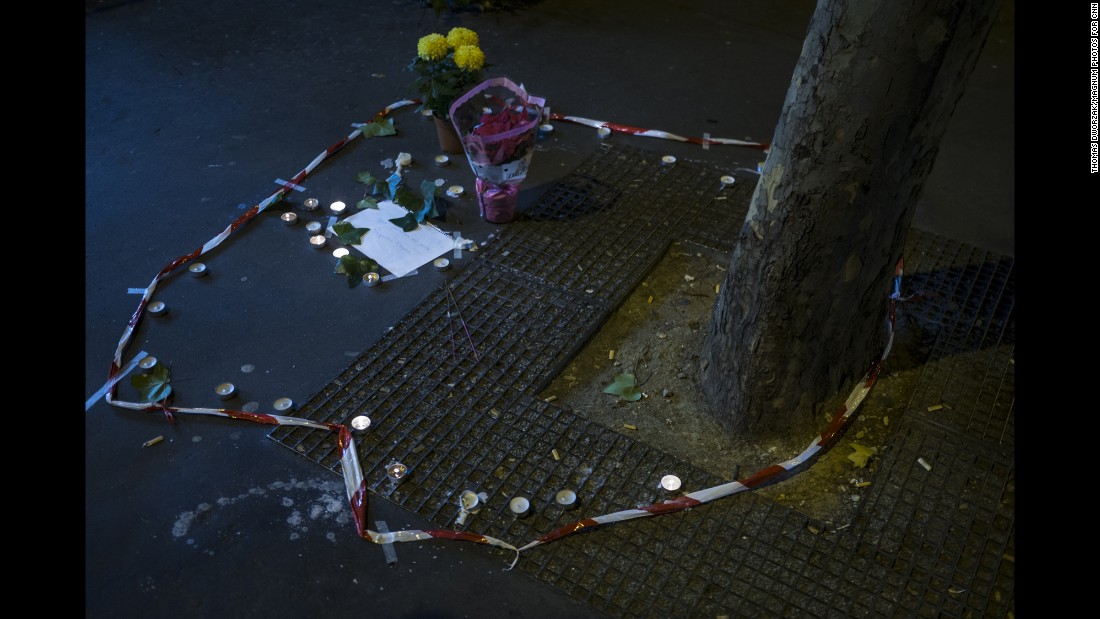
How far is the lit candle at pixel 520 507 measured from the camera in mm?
2428

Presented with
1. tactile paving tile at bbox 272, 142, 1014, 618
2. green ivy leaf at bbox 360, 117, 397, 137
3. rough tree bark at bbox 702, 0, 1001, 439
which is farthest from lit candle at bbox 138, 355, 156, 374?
rough tree bark at bbox 702, 0, 1001, 439

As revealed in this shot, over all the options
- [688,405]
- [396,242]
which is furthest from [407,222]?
[688,405]

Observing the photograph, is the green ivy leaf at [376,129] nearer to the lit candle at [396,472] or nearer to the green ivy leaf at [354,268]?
the green ivy leaf at [354,268]

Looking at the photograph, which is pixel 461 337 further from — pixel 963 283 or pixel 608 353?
pixel 963 283

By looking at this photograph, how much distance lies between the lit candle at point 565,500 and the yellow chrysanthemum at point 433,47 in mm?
2023

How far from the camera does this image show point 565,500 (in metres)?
2.46

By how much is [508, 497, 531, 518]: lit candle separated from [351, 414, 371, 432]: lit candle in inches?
21.4

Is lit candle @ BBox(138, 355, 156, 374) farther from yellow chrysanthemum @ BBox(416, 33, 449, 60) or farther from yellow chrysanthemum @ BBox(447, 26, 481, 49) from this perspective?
yellow chrysanthemum @ BBox(447, 26, 481, 49)

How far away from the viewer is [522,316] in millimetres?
3078

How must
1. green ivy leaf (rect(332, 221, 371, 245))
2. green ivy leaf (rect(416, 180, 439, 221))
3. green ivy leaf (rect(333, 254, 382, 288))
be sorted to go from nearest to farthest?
green ivy leaf (rect(333, 254, 382, 288)), green ivy leaf (rect(332, 221, 371, 245)), green ivy leaf (rect(416, 180, 439, 221))

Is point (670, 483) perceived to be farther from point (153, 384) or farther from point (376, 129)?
point (376, 129)

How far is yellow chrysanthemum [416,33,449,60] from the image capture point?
357cm

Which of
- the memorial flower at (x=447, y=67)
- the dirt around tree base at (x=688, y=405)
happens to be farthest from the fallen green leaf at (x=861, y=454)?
the memorial flower at (x=447, y=67)
